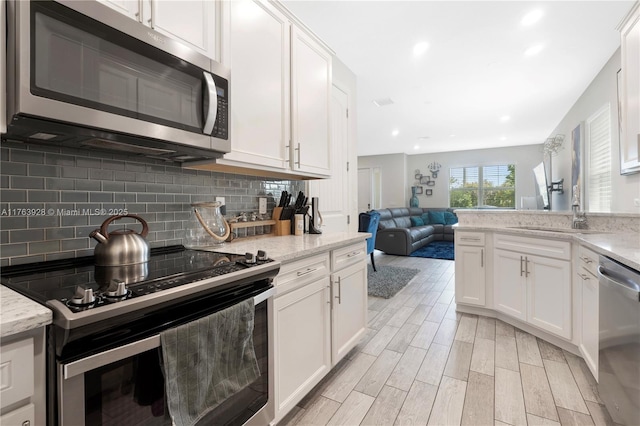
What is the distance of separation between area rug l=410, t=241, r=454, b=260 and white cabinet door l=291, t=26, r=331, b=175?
4.64m

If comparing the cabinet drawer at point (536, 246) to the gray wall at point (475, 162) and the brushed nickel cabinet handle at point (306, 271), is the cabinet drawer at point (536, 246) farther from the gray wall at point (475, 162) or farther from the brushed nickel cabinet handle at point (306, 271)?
the gray wall at point (475, 162)

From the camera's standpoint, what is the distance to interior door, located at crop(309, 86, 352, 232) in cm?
306

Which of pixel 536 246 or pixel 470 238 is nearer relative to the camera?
pixel 536 246

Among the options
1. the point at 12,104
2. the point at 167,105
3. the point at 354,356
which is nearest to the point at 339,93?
the point at 167,105

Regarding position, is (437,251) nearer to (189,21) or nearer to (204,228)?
(204,228)

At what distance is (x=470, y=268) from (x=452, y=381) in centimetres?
149

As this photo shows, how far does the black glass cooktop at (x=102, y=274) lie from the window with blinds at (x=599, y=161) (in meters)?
4.79

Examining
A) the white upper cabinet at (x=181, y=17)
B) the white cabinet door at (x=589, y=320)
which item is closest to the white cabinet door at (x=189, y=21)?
the white upper cabinet at (x=181, y=17)

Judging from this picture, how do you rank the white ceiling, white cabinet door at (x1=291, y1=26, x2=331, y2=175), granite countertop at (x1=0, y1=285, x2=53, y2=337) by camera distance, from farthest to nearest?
the white ceiling, white cabinet door at (x1=291, y1=26, x2=331, y2=175), granite countertop at (x1=0, y1=285, x2=53, y2=337)

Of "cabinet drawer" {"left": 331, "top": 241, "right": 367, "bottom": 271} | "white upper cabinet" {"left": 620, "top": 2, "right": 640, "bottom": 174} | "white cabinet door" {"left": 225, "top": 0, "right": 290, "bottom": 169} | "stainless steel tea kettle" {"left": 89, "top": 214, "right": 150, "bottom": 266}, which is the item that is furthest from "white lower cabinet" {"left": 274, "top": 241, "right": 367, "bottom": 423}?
"white upper cabinet" {"left": 620, "top": 2, "right": 640, "bottom": 174}

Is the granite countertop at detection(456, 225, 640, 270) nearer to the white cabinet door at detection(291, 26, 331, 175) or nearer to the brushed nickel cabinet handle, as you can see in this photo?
the brushed nickel cabinet handle

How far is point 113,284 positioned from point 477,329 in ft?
9.72

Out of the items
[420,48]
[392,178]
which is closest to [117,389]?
[420,48]

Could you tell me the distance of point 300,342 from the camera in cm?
165
